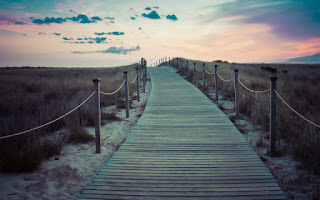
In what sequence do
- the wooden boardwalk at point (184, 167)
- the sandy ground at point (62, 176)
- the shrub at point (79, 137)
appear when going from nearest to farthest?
1. the wooden boardwalk at point (184, 167)
2. the sandy ground at point (62, 176)
3. the shrub at point (79, 137)

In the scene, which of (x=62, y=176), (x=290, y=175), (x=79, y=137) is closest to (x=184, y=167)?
(x=290, y=175)

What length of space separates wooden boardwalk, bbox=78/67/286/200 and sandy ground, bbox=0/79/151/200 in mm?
381

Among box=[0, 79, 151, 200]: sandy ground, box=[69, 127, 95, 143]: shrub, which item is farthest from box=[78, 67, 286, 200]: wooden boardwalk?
box=[69, 127, 95, 143]: shrub

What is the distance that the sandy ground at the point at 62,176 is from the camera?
3.33 metres

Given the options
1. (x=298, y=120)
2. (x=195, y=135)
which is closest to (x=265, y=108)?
(x=298, y=120)

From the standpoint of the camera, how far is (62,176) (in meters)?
3.90

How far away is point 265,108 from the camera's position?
7375 millimetres

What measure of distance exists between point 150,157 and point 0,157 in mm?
2545

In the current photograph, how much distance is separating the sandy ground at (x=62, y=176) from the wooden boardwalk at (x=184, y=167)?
1.25 ft

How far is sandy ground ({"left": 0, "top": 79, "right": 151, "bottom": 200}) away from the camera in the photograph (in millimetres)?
3330

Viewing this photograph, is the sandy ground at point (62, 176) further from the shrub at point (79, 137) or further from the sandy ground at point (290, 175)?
the sandy ground at point (290, 175)

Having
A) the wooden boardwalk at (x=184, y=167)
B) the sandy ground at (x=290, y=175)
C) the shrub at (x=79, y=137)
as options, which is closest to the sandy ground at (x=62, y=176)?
the shrub at (x=79, y=137)

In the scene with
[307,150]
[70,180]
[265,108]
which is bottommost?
[70,180]

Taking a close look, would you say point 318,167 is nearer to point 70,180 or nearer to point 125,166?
point 125,166
